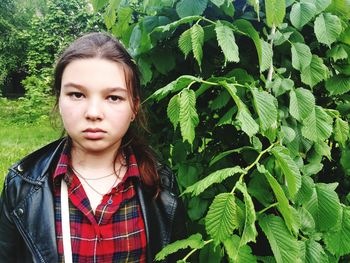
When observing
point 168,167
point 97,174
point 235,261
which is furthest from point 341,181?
point 97,174

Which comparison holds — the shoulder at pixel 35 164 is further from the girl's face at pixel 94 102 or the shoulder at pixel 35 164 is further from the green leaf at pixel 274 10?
the green leaf at pixel 274 10

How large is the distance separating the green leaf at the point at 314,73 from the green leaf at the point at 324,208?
0.34m

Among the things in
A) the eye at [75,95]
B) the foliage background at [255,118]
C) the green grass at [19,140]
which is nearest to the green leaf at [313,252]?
the foliage background at [255,118]

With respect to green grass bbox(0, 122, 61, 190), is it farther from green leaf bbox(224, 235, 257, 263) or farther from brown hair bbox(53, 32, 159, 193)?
green leaf bbox(224, 235, 257, 263)

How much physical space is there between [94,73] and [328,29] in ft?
2.36

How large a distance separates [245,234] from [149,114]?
836 millimetres

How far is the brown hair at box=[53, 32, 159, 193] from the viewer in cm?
149

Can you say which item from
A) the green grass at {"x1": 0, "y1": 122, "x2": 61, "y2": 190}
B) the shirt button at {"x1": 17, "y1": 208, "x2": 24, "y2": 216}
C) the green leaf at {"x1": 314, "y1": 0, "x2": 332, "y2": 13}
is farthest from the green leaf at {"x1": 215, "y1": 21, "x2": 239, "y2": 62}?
the green grass at {"x1": 0, "y1": 122, "x2": 61, "y2": 190}

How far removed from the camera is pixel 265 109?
3.92 ft

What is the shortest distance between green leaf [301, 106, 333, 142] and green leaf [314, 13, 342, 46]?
0.73 ft

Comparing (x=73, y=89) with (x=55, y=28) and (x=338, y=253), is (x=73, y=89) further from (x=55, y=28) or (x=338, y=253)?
(x=55, y=28)

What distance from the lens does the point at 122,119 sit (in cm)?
145

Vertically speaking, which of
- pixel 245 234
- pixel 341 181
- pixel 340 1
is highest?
pixel 340 1

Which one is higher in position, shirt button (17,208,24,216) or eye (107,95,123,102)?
eye (107,95,123,102)
